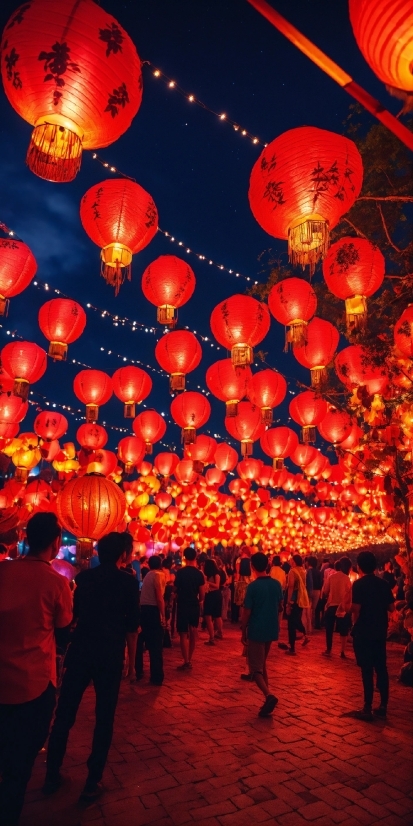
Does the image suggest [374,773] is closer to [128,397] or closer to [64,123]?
[64,123]

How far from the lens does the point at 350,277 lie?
17.7ft

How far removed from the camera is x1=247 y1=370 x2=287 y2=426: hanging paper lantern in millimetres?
7961

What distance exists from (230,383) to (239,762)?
203 inches

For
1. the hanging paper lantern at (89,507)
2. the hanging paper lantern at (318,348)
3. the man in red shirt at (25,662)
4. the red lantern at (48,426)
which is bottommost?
the man in red shirt at (25,662)

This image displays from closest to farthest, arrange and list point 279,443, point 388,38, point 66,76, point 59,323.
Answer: point 388,38, point 66,76, point 59,323, point 279,443

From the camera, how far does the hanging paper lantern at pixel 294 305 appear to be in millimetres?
5844

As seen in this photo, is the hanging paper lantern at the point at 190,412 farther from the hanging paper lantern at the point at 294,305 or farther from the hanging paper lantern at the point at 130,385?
the hanging paper lantern at the point at 294,305

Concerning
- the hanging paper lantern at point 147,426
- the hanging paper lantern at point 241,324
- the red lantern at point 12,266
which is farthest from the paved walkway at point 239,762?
the hanging paper lantern at point 147,426

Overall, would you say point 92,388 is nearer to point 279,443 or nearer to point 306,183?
point 279,443

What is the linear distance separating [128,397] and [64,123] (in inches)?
226

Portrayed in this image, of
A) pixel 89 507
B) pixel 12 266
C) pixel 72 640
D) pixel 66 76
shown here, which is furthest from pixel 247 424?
pixel 66 76

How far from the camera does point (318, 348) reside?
269 inches

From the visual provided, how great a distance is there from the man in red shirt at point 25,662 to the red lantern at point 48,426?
8063mm

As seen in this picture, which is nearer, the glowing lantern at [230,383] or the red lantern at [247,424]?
the glowing lantern at [230,383]
